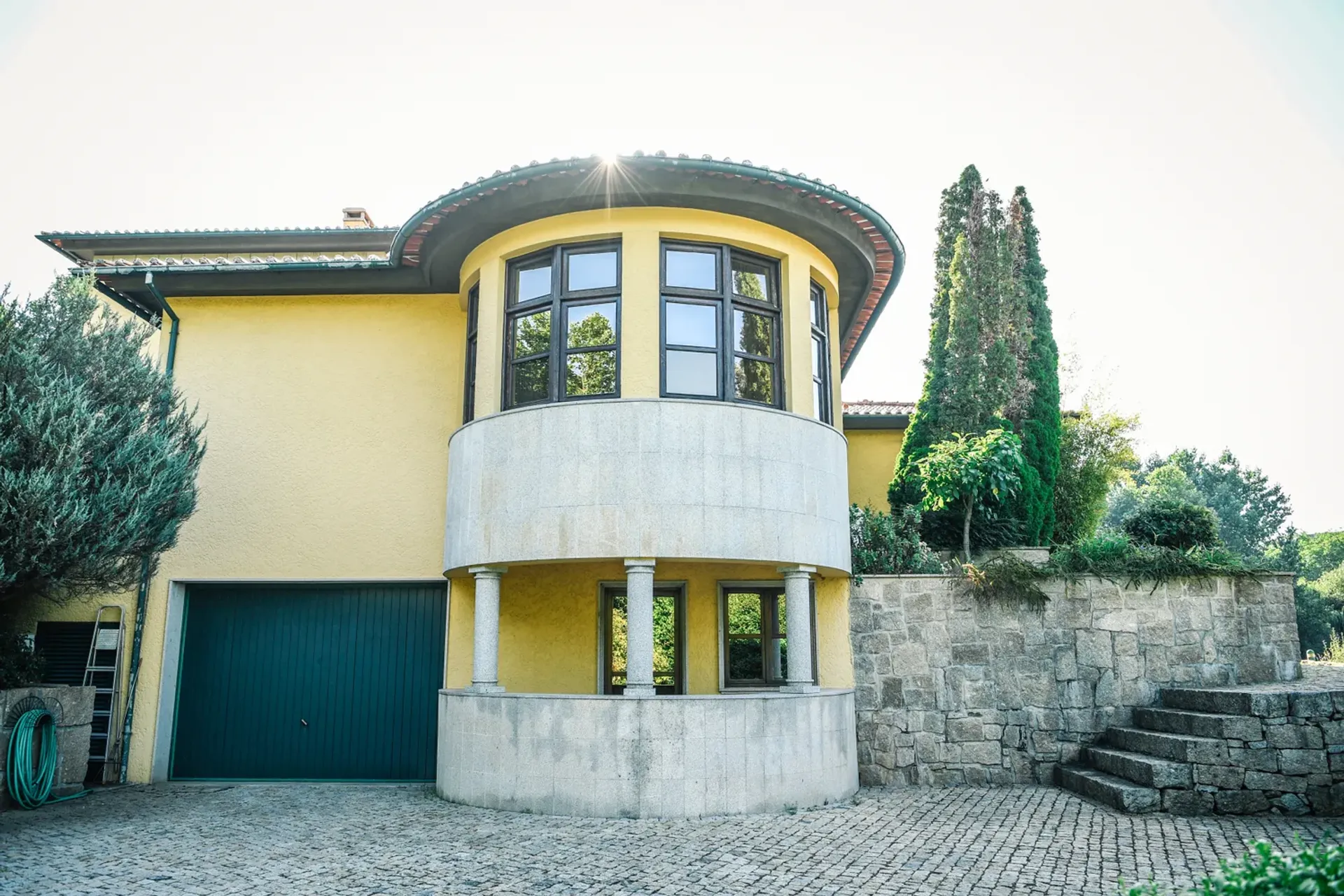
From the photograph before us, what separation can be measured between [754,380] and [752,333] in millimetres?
525

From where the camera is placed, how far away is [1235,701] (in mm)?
8711

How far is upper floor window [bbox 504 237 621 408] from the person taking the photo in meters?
9.52

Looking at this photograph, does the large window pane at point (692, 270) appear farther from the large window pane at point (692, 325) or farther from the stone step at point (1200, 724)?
the stone step at point (1200, 724)

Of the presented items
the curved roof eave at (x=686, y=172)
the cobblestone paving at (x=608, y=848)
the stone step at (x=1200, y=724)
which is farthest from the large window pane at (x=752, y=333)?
the stone step at (x=1200, y=724)

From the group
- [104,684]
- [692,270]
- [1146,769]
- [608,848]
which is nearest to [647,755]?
[608,848]

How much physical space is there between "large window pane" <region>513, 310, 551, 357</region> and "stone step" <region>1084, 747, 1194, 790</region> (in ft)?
23.5

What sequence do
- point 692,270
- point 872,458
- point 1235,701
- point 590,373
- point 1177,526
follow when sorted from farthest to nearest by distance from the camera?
point 872,458 < point 1177,526 < point 692,270 < point 590,373 < point 1235,701

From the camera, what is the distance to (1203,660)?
34.0 ft

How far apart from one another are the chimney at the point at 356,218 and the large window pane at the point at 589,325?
5.96 metres

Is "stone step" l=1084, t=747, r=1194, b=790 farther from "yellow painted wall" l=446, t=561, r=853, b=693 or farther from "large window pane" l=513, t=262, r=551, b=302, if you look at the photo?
"large window pane" l=513, t=262, r=551, b=302

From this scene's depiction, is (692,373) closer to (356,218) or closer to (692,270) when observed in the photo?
(692,270)

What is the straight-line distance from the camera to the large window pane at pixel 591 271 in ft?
31.9

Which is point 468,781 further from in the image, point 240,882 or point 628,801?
point 240,882

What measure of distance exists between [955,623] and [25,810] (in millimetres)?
9886
